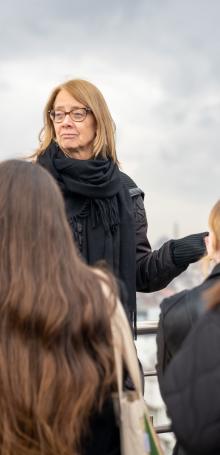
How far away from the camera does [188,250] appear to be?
9.46 feet

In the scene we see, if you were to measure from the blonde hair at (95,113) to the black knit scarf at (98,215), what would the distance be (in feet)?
0.40

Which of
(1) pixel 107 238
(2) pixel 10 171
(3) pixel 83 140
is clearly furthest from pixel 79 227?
(2) pixel 10 171

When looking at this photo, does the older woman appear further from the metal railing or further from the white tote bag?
the white tote bag

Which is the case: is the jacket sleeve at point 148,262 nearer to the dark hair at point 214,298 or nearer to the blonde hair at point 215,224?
the blonde hair at point 215,224

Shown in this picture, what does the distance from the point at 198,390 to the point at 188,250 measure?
1323mm

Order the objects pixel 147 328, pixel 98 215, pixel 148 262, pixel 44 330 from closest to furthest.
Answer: pixel 44 330, pixel 98 215, pixel 148 262, pixel 147 328

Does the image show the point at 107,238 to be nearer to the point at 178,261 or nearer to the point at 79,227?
the point at 79,227

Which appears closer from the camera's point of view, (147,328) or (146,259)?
(146,259)

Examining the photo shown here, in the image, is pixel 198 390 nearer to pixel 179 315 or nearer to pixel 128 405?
pixel 128 405

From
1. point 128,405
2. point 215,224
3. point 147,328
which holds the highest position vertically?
point 215,224

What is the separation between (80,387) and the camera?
1.61m

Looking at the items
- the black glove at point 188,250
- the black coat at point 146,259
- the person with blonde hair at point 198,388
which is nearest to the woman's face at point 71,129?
the black coat at point 146,259

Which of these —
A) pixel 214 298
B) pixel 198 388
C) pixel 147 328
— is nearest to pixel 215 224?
pixel 214 298

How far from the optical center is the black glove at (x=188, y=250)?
288 cm
